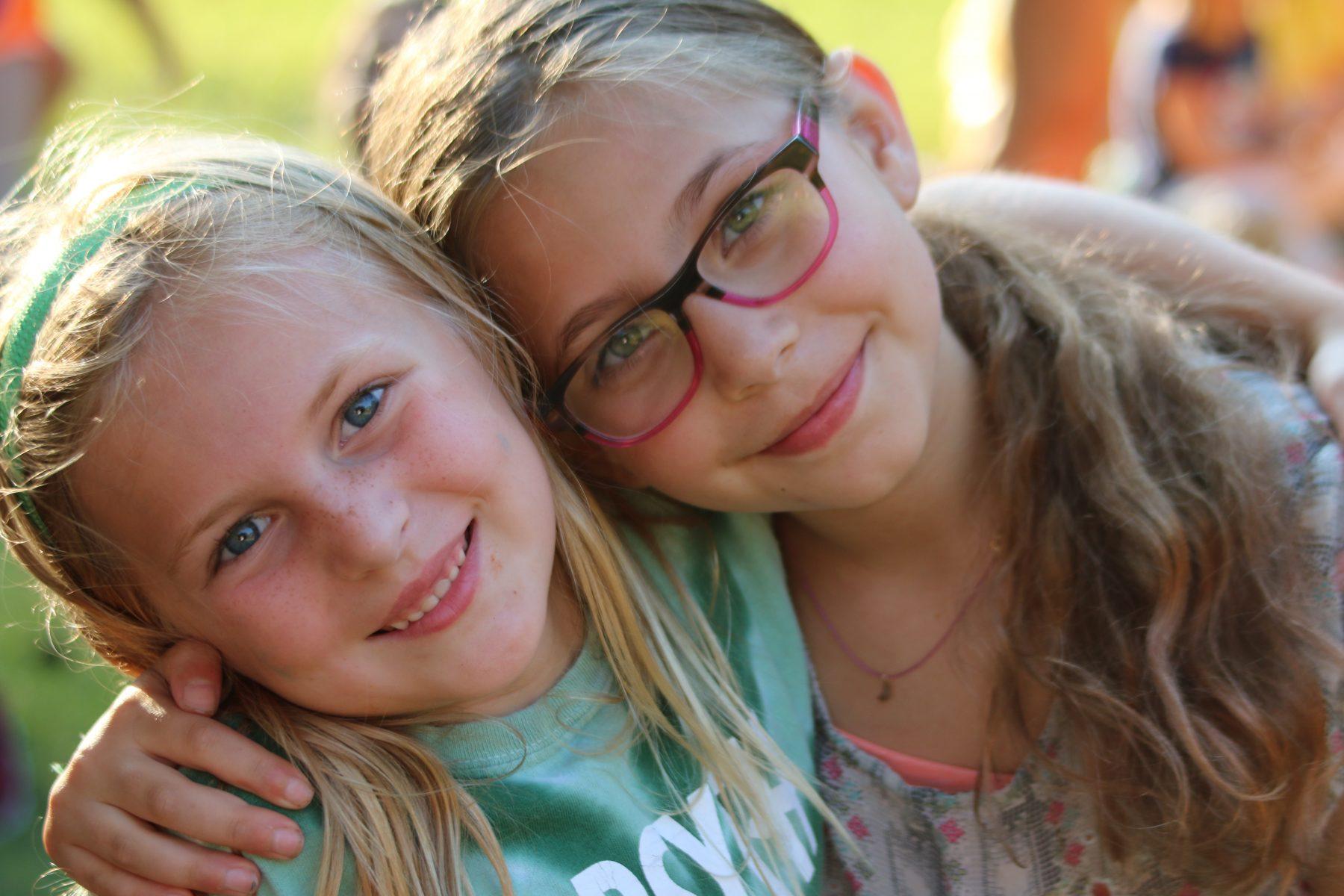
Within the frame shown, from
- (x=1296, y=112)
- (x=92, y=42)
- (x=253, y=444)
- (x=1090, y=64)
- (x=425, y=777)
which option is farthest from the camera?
(x=92, y=42)

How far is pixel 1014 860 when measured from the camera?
1763 millimetres

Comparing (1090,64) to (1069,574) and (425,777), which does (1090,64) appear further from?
(425,777)

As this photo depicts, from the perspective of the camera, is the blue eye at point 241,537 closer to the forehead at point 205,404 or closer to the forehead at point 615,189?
the forehead at point 205,404

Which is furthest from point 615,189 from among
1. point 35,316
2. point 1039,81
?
point 1039,81

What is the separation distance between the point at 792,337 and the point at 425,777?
745 millimetres

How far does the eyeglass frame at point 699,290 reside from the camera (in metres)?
1.55

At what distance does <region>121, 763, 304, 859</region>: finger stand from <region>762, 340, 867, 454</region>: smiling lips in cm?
81

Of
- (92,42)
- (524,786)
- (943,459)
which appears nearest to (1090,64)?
(943,459)

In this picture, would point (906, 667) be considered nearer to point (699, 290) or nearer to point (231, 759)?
point (699, 290)

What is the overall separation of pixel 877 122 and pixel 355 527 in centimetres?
103

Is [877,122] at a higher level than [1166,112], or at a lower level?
higher

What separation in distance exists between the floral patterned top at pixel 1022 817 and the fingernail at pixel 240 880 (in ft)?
2.92

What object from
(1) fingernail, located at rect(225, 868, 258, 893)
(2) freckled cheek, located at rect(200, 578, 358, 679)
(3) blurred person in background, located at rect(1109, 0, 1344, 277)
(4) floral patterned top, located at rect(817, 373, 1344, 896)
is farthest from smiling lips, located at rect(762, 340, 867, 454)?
(3) blurred person in background, located at rect(1109, 0, 1344, 277)

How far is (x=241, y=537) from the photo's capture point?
4.68 feet
